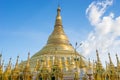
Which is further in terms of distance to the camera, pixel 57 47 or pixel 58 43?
pixel 58 43

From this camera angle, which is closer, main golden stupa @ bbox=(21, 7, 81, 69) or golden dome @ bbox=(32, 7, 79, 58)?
main golden stupa @ bbox=(21, 7, 81, 69)

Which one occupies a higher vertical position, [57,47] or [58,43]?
[58,43]

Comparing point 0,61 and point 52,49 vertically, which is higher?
point 52,49

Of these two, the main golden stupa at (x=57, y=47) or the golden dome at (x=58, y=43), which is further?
the golden dome at (x=58, y=43)

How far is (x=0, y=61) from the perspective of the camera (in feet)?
123

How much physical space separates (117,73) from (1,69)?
20.2 meters

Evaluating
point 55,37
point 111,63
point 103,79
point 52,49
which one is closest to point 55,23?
point 55,37

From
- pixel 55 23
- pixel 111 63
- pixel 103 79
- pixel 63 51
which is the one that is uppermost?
pixel 55 23

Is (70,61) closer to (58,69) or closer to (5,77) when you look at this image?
(58,69)

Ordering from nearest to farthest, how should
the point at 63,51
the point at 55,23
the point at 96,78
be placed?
the point at 96,78, the point at 63,51, the point at 55,23

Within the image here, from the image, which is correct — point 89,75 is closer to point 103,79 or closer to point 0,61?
point 103,79

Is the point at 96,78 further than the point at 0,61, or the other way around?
the point at 0,61

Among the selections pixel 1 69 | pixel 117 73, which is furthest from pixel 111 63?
pixel 1 69

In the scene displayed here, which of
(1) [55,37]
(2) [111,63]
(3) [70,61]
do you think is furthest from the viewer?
(1) [55,37]
